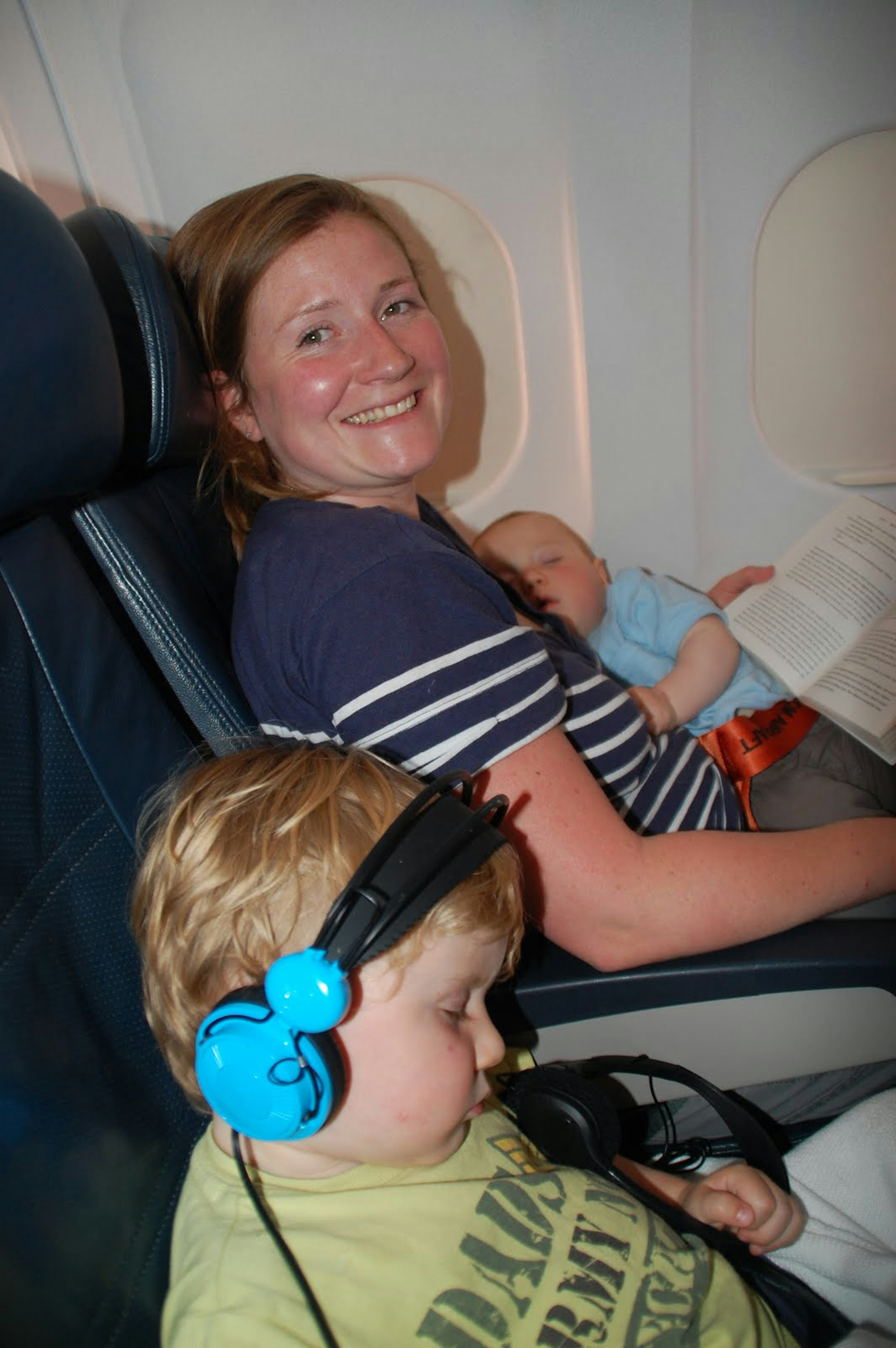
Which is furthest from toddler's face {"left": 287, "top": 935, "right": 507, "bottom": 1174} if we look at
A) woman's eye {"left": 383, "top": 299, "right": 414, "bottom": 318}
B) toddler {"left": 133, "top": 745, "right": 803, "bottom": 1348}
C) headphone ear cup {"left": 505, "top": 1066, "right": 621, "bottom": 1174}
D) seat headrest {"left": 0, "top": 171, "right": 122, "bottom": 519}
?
woman's eye {"left": 383, "top": 299, "right": 414, "bottom": 318}

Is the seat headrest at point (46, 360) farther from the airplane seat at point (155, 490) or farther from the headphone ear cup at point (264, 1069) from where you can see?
the headphone ear cup at point (264, 1069)

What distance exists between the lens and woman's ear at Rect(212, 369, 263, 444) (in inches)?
49.6

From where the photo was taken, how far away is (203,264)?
1194 mm

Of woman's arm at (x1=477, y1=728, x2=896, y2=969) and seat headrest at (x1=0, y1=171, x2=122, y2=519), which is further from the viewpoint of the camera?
woman's arm at (x1=477, y1=728, x2=896, y2=969)

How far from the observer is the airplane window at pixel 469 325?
5.75ft

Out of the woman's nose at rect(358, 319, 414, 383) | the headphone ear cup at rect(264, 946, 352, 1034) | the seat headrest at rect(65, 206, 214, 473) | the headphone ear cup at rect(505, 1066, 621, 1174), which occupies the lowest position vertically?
the headphone ear cup at rect(505, 1066, 621, 1174)

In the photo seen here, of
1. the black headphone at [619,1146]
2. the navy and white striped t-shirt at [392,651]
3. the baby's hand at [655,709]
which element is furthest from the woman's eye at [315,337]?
the black headphone at [619,1146]

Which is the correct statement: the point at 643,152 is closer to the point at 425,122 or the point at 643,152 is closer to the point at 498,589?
the point at 425,122

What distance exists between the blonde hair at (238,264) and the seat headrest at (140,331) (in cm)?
13

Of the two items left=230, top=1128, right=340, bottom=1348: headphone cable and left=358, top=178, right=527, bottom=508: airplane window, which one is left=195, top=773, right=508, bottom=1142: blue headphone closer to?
left=230, top=1128, right=340, bottom=1348: headphone cable

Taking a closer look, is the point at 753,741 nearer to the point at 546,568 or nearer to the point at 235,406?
the point at 546,568

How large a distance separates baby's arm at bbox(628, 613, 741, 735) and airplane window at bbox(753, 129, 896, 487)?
0.48m

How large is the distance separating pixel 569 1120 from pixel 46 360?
856 mm

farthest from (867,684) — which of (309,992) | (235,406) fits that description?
(309,992)
